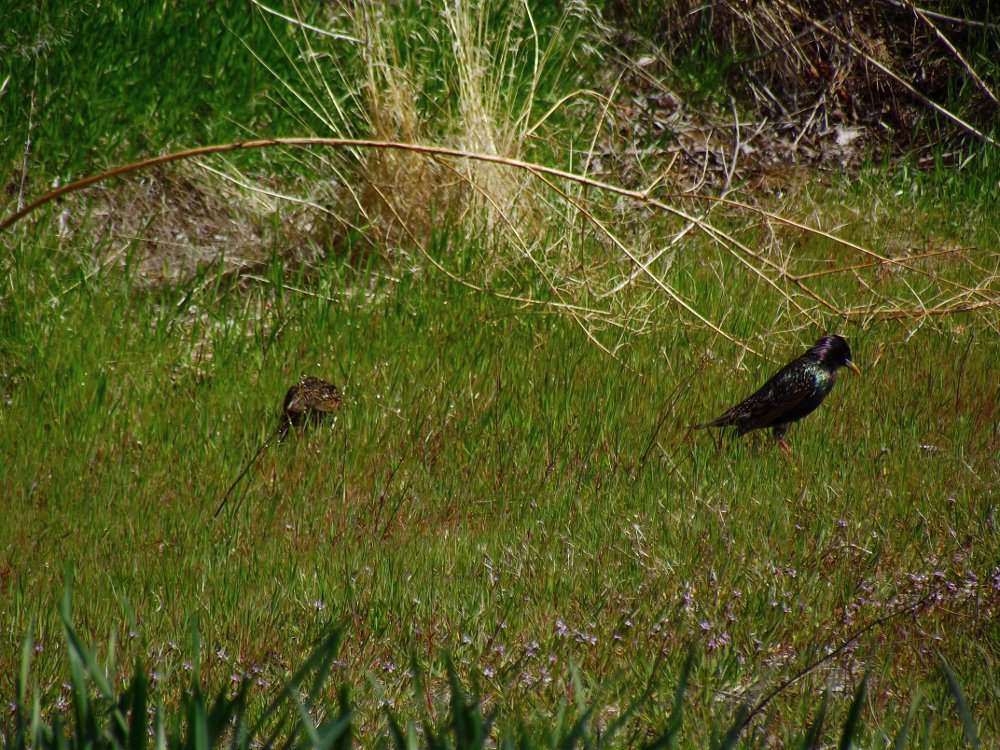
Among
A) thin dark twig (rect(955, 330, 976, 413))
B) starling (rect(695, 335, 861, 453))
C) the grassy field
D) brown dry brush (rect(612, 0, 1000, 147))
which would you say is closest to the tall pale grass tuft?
the grassy field

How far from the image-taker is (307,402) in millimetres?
4613

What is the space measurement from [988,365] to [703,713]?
3387 mm

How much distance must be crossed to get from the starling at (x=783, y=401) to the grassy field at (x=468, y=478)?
0.35ft

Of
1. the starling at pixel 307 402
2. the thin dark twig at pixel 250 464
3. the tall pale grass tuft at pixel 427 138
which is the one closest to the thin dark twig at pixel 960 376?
the tall pale grass tuft at pixel 427 138

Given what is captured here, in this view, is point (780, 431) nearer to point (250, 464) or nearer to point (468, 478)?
point (468, 478)

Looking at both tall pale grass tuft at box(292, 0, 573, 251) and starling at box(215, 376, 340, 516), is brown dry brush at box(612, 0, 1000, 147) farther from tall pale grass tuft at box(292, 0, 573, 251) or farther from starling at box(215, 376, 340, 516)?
starling at box(215, 376, 340, 516)

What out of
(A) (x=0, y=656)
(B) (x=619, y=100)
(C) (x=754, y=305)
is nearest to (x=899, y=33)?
(B) (x=619, y=100)

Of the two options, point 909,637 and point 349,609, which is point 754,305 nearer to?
point 909,637

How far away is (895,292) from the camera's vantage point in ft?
21.1

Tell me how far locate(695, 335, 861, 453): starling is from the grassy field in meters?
0.11

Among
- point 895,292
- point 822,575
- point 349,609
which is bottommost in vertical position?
point 895,292

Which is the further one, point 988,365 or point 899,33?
point 899,33

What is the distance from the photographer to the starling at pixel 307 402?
4.62 metres

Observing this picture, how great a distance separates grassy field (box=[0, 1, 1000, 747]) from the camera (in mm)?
3074
